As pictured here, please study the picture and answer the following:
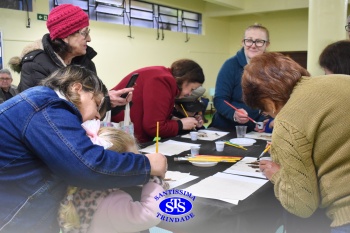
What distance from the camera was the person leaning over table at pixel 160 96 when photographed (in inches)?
87.6

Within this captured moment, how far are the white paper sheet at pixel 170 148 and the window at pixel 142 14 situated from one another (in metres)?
4.50

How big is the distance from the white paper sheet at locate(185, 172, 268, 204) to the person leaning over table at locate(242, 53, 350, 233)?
0.16 metres

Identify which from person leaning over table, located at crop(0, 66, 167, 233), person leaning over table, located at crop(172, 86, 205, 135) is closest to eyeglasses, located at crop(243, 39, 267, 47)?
person leaning over table, located at crop(172, 86, 205, 135)

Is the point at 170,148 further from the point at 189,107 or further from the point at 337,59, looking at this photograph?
the point at 337,59

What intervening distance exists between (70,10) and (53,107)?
1.18 meters

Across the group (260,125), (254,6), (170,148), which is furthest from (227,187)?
(254,6)

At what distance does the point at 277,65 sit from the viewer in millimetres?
1170

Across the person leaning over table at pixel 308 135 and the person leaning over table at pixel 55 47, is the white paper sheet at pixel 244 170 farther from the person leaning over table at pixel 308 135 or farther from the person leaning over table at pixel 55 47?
the person leaning over table at pixel 55 47

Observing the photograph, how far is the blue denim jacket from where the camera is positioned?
0.89 m

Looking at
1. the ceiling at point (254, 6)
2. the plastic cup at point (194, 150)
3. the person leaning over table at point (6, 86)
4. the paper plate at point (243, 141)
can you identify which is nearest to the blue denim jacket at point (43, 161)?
the plastic cup at point (194, 150)

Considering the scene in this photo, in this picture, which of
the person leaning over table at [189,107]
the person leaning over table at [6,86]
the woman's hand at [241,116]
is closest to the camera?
the woman's hand at [241,116]

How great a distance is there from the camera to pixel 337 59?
1618 mm

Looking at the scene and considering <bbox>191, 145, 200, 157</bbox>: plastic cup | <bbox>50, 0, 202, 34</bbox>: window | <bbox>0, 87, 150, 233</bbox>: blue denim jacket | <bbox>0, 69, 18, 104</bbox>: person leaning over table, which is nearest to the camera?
<bbox>0, 87, 150, 233</bbox>: blue denim jacket

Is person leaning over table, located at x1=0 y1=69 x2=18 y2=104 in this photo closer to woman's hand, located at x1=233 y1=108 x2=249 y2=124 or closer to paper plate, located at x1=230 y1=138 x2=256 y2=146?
woman's hand, located at x1=233 y1=108 x2=249 y2=124
